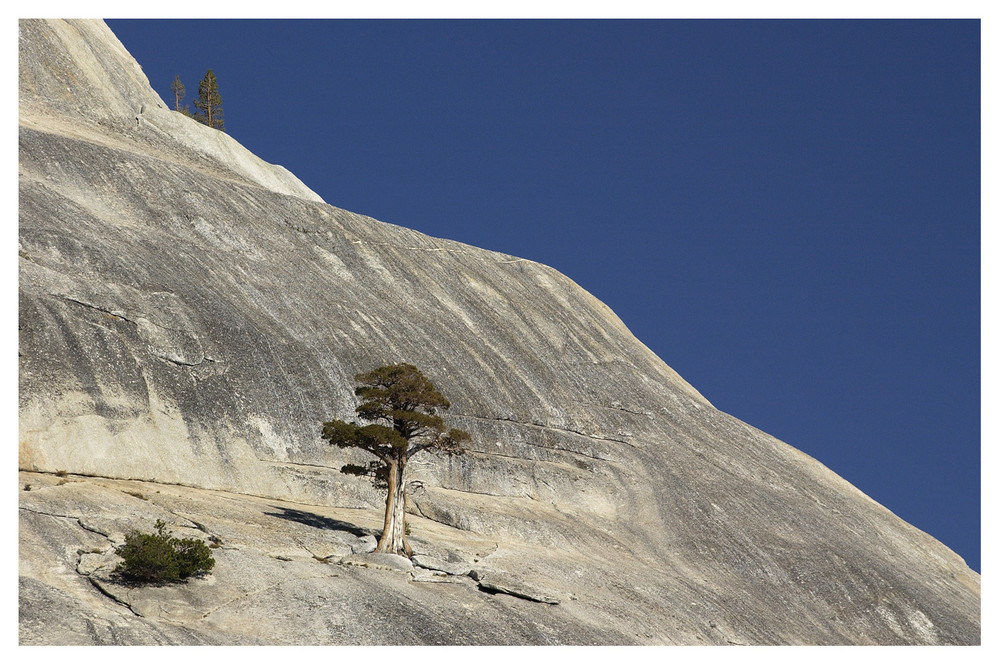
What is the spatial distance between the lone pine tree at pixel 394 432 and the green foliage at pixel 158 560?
8.16 meters

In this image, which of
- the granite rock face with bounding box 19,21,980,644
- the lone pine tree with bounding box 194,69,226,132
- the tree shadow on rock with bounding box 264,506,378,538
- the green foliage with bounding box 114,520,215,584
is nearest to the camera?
the green foliage with bounding box 114,520,215,584

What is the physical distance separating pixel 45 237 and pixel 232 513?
16.7 metres

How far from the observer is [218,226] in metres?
57.7

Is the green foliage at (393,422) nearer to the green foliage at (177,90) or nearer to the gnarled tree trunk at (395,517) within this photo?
the gnarled tree trunk at (395,517)

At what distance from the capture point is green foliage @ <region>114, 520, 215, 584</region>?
31156 millimetres

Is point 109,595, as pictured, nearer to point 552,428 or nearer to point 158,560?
point 158,560

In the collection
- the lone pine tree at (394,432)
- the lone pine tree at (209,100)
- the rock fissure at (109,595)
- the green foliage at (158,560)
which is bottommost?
the rock fissure at (109,595)

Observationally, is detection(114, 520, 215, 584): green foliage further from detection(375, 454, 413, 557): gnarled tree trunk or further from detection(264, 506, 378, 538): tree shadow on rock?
detection(264, 506, 378, 538): tree shadow on rock

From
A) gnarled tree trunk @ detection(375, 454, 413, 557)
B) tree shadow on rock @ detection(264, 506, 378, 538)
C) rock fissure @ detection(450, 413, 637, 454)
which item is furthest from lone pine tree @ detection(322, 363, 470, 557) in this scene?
rock fissure @ detection(450, 413, 637, 454)

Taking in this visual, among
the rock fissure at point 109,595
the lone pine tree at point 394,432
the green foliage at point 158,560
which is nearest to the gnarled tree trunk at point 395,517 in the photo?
the lone pine tree at point 394,432

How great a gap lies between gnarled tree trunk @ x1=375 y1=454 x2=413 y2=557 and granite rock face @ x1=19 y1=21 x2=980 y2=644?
1069mm

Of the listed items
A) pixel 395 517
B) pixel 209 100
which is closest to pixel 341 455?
pixel 395 517

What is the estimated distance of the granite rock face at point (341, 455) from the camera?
111 feet

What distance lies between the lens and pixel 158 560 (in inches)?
1224
